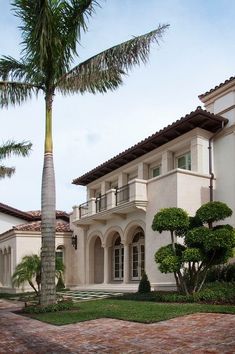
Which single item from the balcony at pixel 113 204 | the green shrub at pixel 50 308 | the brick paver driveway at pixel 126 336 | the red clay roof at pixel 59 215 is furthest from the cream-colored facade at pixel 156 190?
the brick paver driveway at pixel 126 336

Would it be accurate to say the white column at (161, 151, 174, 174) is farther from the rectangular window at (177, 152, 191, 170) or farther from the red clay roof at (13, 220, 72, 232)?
the red clay roof at (13, 220, 72, 232)

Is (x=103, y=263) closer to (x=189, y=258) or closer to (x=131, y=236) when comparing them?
(x=131, y=236)

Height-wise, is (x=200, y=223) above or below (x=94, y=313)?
above

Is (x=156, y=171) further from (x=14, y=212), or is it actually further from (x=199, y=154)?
(x=14, y=212)

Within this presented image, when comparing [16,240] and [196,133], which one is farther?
[16,240]

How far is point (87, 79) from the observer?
50.9 ft

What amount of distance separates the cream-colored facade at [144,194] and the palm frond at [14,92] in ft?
22.4

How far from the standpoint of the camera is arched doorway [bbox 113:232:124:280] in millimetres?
25641

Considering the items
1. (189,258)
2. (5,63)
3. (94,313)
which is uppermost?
(5,63)

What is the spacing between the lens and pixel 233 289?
47.6 feet

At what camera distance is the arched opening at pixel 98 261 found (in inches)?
1104

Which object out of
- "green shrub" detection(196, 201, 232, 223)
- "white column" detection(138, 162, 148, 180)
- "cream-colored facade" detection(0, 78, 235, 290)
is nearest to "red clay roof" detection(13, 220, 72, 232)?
"cream-colored facade" detection(0, 78, 235, 290)

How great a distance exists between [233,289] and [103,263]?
14.6 metres

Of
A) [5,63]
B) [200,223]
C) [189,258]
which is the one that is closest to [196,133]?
[200,223]
